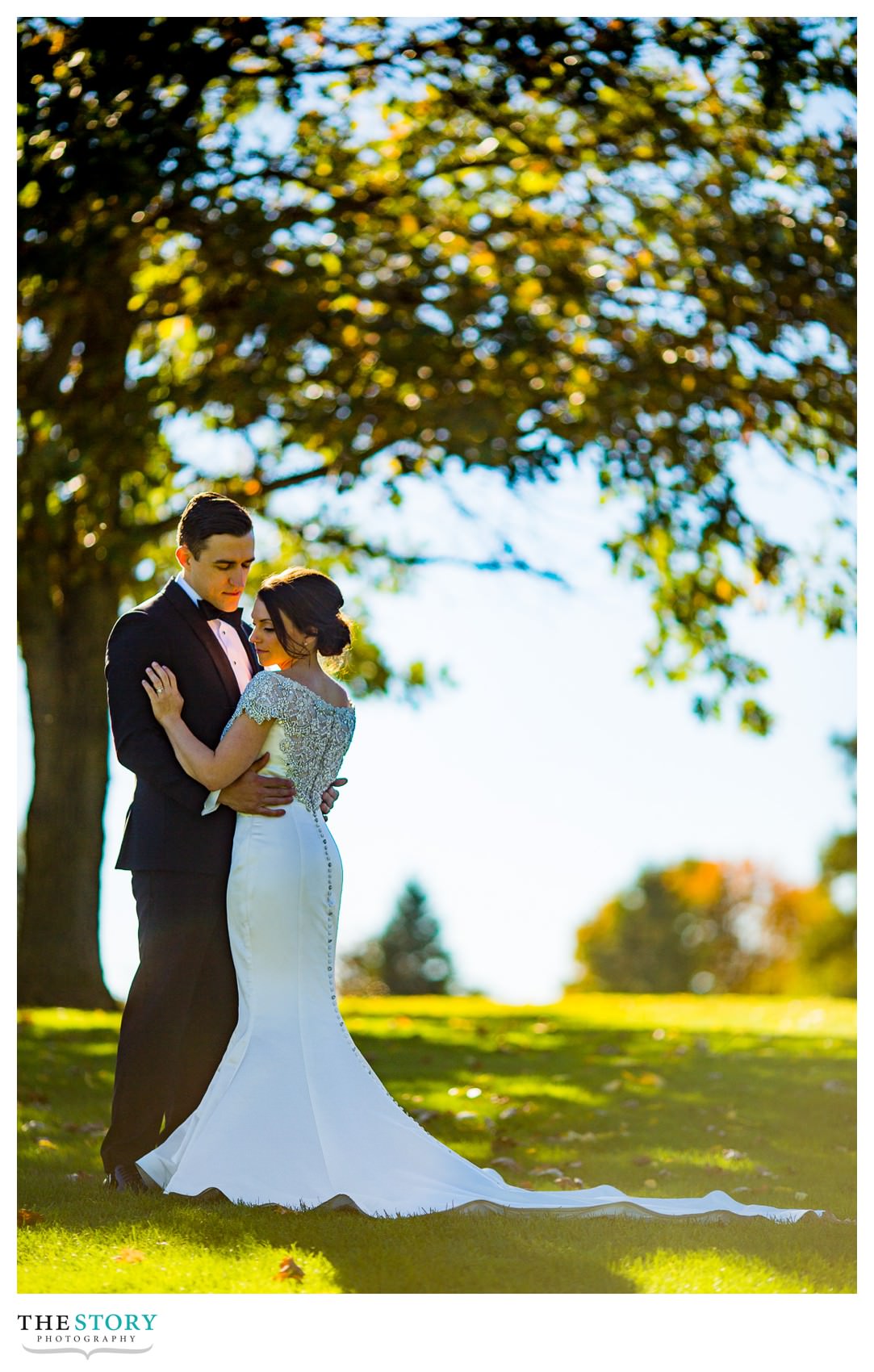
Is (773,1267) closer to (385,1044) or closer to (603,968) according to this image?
(385,1044)

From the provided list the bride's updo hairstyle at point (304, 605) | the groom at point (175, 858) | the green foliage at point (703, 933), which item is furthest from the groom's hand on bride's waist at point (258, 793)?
the green foliage at point (703, 933)

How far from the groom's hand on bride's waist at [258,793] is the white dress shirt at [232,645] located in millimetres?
505

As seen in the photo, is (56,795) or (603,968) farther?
(603,968)

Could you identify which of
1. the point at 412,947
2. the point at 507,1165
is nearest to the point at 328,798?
the point at 507,1165

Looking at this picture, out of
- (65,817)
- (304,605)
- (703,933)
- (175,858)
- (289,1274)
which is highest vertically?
(304,605)

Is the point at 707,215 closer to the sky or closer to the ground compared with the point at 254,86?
closer to the ground

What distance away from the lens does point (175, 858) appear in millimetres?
6598

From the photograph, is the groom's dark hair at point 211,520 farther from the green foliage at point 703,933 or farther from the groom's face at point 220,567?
the green foliage at point 703,933

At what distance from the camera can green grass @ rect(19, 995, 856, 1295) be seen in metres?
5.42

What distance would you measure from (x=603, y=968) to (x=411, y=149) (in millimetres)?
55490

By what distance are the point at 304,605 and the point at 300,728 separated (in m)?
0.58

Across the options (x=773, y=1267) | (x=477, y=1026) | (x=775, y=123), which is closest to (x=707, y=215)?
(x=775, y=123)

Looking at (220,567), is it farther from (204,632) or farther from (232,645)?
(232,645)

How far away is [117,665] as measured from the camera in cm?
666
